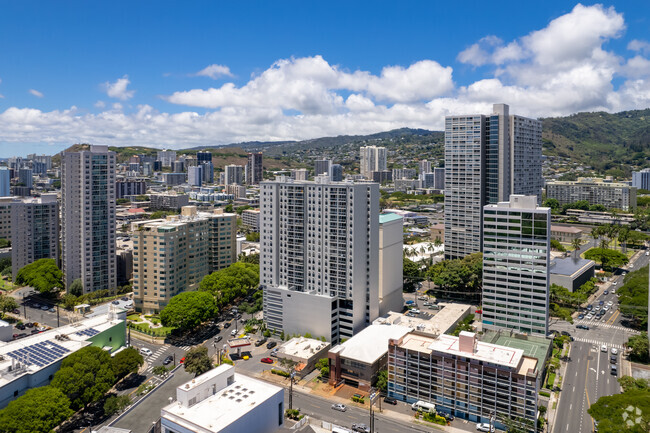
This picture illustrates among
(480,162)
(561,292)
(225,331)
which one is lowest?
(225,331)

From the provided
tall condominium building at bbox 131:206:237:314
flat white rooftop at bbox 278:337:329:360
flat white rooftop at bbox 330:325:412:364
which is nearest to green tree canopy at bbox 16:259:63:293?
tall condominium building at bbox 131:206:237:314

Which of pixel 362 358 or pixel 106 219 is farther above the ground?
pixel 106 219

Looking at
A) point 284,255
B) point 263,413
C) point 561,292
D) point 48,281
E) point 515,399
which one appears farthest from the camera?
point 48,281

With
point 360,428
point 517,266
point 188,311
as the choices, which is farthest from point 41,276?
point 517,266

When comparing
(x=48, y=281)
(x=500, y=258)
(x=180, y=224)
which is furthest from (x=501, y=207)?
(x=48, y=281)

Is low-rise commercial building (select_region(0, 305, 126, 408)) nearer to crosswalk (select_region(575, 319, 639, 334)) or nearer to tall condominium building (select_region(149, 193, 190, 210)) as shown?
crosswalk (select_region(575, 319, 639, 334))

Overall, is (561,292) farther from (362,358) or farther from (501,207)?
(362,358)
